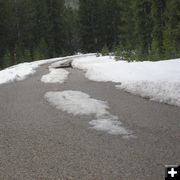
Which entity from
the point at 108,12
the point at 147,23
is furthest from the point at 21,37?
the point at 147,23

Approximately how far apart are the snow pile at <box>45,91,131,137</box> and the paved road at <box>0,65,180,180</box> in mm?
218

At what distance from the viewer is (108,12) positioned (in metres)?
65.5

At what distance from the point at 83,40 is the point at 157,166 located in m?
58.9

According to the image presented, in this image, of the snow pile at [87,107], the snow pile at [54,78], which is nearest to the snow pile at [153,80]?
the snow pile at [54,78]

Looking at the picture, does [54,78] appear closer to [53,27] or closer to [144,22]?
[144,22]

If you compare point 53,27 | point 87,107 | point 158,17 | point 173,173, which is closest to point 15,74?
point 87,107

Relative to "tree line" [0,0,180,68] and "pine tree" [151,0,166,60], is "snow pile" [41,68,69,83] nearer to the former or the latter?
"pine tree" [151,0,166,60]

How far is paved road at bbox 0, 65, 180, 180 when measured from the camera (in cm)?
570

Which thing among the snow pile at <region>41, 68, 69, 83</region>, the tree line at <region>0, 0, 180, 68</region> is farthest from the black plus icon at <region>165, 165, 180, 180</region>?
the tree line at <region>0, 0, 180, 68</region>

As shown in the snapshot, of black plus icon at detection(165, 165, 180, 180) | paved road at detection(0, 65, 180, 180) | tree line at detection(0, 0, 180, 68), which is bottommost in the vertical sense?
tree line at detection(0, 0, 180, 68)

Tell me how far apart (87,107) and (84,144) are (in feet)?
10.1

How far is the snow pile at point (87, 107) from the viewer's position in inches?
316

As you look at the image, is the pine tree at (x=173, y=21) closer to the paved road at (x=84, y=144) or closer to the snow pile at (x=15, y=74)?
the snow pile at (x=15, y=74)

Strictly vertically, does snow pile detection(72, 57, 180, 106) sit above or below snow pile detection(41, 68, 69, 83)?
above
